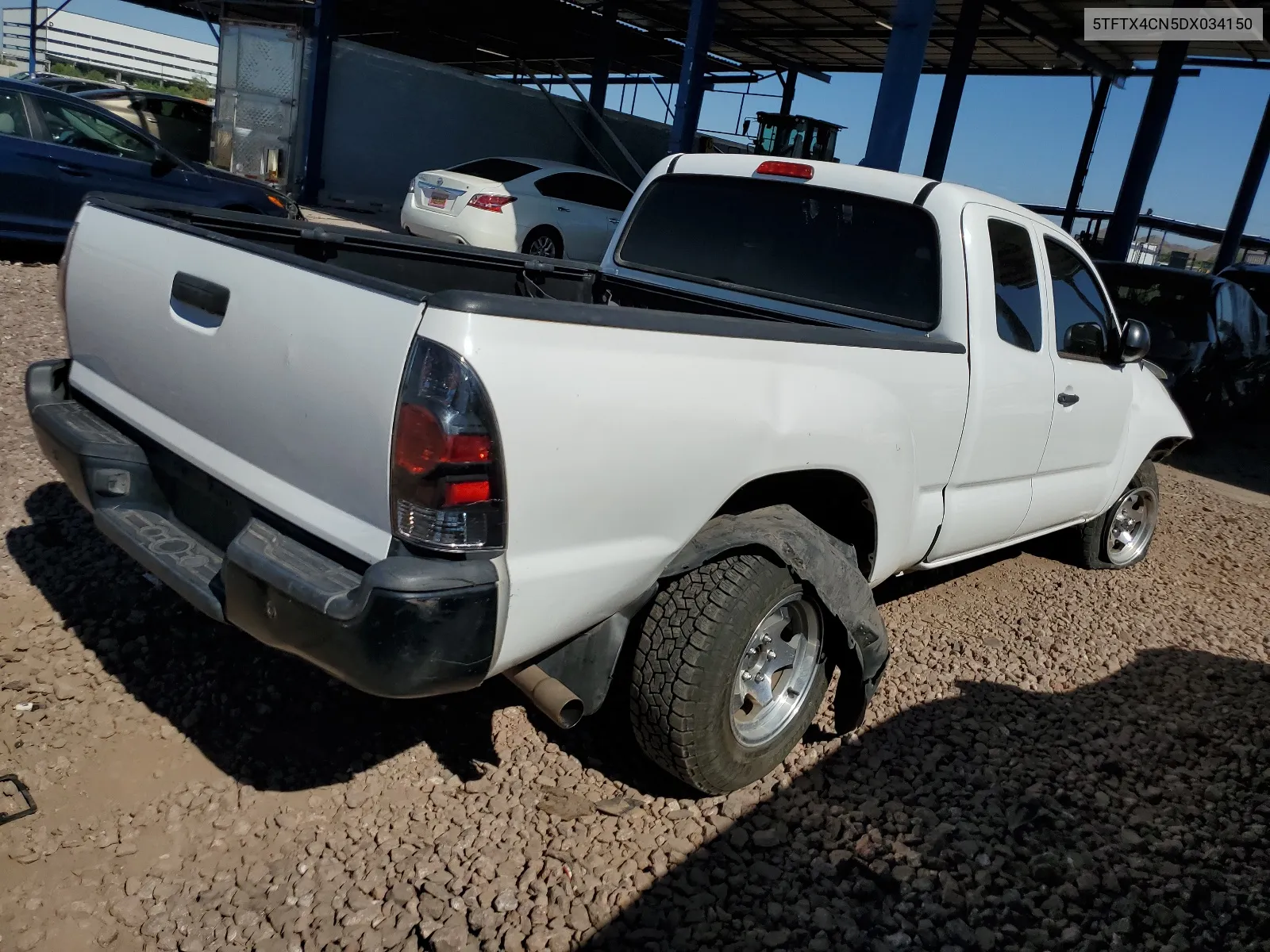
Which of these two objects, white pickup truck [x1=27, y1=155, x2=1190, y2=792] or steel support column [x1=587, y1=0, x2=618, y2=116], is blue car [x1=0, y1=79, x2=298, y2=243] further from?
steel support column [x1=587, y1=0, x2=618, y2=116]

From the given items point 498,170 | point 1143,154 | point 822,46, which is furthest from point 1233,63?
point 498,170

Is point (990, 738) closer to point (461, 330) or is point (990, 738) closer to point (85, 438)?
point (461, 330)

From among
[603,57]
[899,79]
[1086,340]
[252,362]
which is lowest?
[252,362]

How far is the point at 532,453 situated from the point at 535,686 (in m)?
0.67

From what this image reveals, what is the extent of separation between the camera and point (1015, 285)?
3.85 m

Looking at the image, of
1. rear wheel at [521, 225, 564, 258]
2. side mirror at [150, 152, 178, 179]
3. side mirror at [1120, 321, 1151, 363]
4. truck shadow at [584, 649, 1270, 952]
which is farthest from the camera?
rear wheel at [521, 225, 564, 258]

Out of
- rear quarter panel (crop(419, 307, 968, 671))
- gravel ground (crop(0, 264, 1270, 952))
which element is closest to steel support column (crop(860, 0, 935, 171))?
gravel ground (crop(0, 264, 1270, 952))

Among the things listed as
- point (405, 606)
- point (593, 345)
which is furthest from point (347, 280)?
point (405, 606)

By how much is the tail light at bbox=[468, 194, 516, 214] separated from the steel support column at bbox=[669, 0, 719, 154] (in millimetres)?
2635

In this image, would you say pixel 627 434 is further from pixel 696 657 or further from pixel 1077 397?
pixel 1077 397

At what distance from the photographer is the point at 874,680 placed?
10.4 ft

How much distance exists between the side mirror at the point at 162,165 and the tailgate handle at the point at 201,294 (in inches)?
287

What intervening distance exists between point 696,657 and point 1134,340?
2785 millimetres

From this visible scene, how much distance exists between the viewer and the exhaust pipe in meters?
2.43
